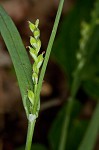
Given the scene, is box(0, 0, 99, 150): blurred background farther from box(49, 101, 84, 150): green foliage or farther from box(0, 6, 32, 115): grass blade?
box(0, 6, 32, 115): grass blade

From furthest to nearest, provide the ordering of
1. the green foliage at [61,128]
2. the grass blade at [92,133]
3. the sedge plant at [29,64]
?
the green foliage at [61,128]
the grass blade at [92,133]
the sedge plant at [29,64]

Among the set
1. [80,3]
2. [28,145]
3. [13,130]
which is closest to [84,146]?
[28,145]

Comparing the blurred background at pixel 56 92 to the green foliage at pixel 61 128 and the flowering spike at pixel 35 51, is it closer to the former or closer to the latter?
the green foliage at pixel 61 128

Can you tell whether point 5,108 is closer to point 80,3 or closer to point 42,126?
point 42,126

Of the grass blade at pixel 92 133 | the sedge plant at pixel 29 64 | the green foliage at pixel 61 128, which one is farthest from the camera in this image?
the green foliage at pixel 61 128

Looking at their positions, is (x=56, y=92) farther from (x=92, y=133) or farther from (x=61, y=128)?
(x=92, y=133)

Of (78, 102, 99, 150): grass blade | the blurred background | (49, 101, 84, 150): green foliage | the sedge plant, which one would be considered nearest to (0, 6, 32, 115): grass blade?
the sedge plant

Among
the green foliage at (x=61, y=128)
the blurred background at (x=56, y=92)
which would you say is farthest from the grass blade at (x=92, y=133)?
the green foliage at (x=61, y=128)

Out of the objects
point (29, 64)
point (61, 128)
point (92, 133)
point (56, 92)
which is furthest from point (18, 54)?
point (56, 92)
